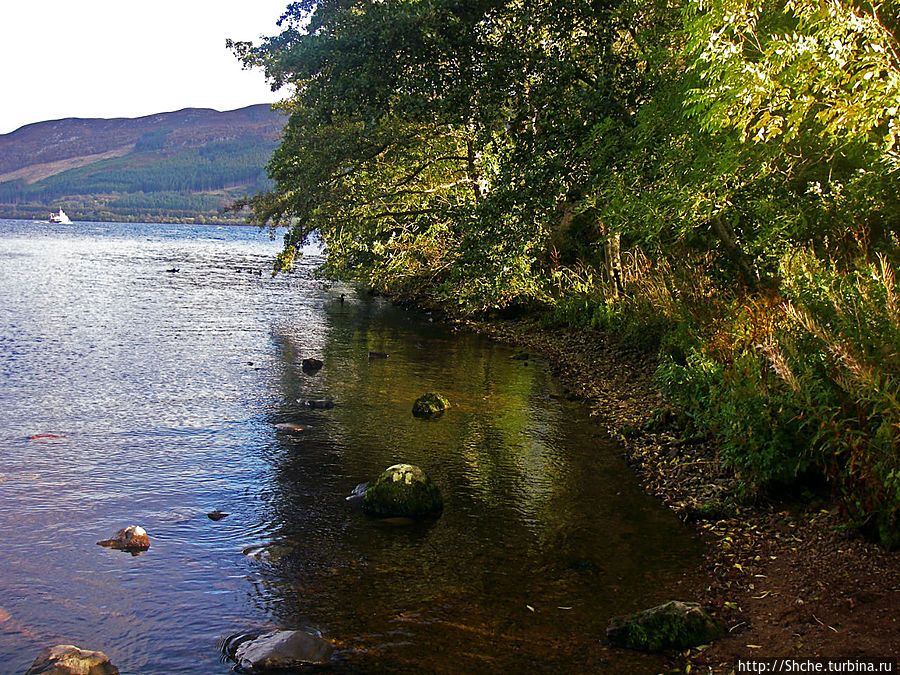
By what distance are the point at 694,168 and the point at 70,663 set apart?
1141 cm

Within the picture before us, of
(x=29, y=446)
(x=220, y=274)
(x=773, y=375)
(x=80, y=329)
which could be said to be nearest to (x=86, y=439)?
(x=29, y=446)

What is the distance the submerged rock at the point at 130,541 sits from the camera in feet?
32.7

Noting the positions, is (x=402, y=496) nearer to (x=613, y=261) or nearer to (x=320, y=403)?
(x=320, y=403)

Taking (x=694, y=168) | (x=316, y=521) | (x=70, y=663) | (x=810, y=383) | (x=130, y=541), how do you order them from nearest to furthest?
1. (x=70, y=663)
2. (x=810, y=383)
3. (x=130, y=541)
4. (x=316, y=521)
5. (x=694, y=168)

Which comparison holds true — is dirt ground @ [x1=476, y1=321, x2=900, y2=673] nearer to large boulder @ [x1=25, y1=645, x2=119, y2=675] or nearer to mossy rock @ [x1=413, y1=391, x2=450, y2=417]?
mossy rock @ [x1=413, y1=391, x2=450, y2=417]

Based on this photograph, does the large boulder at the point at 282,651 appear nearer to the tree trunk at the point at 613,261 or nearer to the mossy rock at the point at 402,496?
the mossy rock at the point at 402,496

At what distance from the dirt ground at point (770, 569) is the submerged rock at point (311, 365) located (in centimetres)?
1044

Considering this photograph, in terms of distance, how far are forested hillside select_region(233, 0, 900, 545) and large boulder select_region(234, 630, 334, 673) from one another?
5762 millimetres

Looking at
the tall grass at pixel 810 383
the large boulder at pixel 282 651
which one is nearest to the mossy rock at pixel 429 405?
the tall grass at pixel 810 383

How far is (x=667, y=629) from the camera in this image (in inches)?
290

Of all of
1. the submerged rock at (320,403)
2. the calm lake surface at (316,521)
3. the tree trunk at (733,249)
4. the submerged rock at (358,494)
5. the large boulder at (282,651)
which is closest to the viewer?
the large boulder at (282,651)

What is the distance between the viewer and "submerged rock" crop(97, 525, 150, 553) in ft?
32.7

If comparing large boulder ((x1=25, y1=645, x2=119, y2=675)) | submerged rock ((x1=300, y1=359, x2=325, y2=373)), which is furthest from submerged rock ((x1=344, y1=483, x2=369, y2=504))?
submerged rock ((x1=300, y1=359, x2=325, y2=373))

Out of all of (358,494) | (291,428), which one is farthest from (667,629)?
(291,428)
